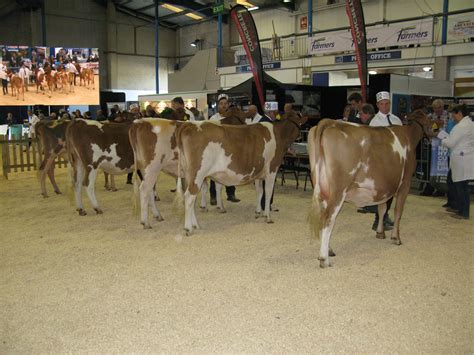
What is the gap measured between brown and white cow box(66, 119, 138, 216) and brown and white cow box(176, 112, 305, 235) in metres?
1.59

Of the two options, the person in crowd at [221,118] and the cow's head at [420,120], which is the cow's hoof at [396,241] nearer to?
the cow's head at [420,120]

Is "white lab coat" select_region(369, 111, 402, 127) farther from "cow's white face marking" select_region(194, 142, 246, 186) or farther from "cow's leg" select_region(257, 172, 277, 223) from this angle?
"cow's white face marking" select_region(194, 142, 246, 186)

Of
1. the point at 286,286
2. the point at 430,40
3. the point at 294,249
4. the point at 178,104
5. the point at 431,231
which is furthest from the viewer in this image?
the point at 430,40

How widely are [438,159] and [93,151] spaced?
6.24m

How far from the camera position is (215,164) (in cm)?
577

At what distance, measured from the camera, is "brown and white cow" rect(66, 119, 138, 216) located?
22.2 feet

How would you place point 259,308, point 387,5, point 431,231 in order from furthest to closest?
point 387,5 < point 431,231 < point 259,308

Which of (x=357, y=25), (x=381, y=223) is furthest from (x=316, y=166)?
(x=357, y=25)

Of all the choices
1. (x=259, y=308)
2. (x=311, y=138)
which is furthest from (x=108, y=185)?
(x=259, y=308)

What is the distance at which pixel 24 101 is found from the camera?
71.1 ft

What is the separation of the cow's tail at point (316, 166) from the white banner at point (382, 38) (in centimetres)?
1038

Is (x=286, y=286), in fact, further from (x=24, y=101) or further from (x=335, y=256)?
(x=24, y=101)

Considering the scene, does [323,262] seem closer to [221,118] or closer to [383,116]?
[383,116]

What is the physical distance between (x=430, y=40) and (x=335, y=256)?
10565mm
